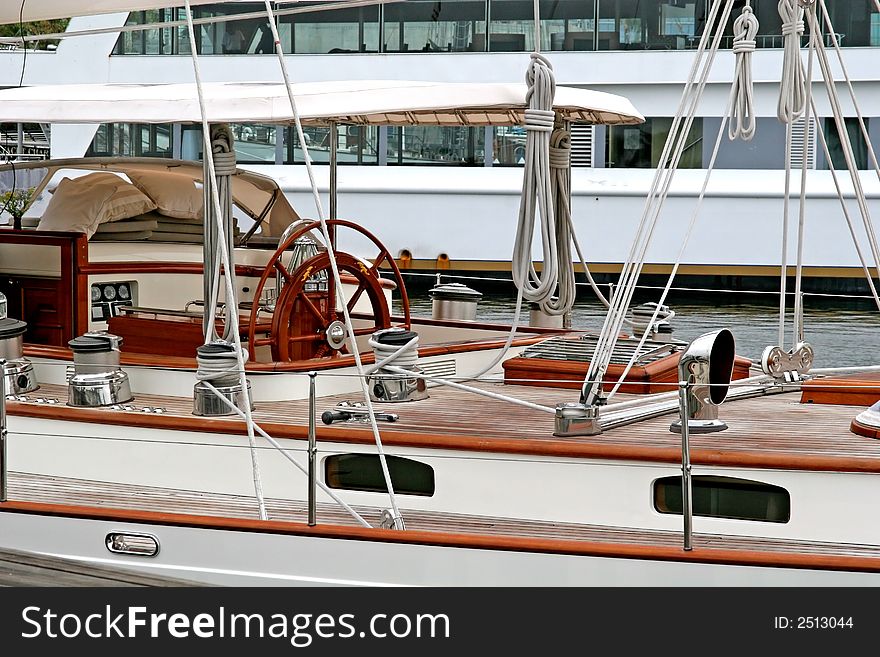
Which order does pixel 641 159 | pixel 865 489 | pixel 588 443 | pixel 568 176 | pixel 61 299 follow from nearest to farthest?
pixel 865 489 → pixel 588 443 → pixel 61 299 → pixel 568 176 → pixel 641 159

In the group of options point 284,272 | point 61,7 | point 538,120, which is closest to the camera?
point 538,120

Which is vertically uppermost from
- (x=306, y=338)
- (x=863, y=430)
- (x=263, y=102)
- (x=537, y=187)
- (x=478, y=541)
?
(x=263, y=102)

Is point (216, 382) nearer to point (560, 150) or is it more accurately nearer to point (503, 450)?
point (503, 450)

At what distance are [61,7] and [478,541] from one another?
4.76m

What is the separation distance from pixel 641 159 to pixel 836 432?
649 inches

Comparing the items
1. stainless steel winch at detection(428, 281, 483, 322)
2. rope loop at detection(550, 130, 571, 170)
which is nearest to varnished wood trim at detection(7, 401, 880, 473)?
rope loop at detection(550, 130, 571, 170)

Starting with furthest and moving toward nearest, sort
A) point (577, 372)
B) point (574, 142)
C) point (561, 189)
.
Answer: point (574, 142) < point (561, 189) < point (577, 372)

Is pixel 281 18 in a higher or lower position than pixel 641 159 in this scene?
higher

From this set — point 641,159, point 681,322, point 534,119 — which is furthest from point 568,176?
point 641,159

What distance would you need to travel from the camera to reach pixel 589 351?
20.7 feet

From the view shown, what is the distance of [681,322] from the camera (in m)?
17.2

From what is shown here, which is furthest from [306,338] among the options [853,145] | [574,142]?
[853,145]

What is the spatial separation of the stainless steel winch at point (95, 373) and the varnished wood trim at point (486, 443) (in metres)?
0.09

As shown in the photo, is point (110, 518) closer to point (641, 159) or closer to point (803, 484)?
point (803, 484)
